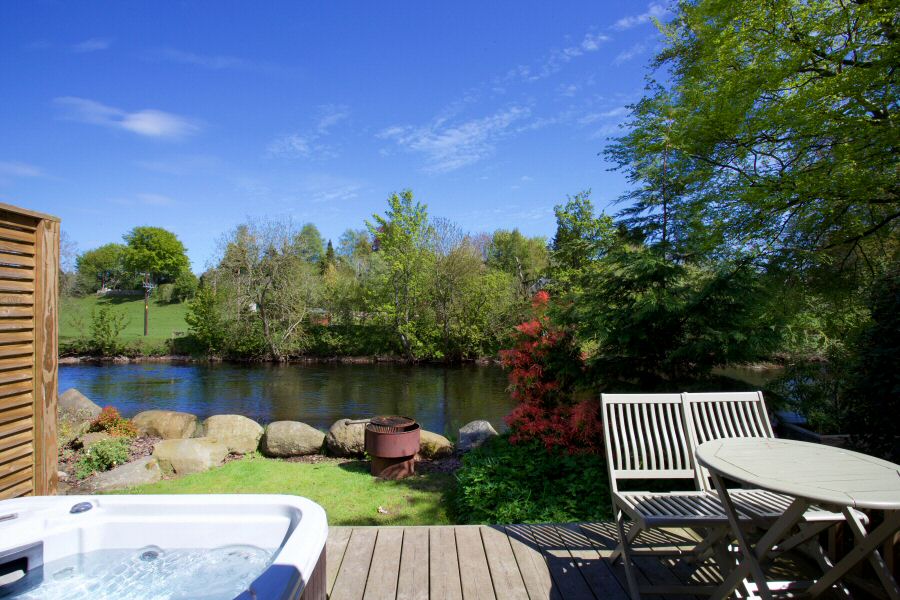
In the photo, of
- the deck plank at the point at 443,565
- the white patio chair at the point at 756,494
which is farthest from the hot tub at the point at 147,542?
the white patio chair at the point at 756,494

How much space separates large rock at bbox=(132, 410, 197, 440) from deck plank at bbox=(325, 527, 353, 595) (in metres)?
5.85

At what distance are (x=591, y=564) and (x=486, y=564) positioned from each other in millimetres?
574

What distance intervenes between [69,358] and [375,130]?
1879 cm

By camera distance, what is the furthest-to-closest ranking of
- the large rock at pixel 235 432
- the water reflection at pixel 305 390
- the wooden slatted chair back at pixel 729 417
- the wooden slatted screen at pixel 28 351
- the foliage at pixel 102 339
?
1. the foliage at pixel 102 339
2. the water reflection at pixel 305 390
3. the large rock at pixel 235 432
4. the wooden slatted screen at pixel 28 351
5. the wooden slatted chair back at pixel 729 417

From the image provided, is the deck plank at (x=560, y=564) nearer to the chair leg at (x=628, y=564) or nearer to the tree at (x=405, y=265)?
the chair leg at (x=628, y=564)

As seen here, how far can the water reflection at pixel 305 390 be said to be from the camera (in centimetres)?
1107

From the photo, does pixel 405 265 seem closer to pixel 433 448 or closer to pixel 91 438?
pixel 433 448

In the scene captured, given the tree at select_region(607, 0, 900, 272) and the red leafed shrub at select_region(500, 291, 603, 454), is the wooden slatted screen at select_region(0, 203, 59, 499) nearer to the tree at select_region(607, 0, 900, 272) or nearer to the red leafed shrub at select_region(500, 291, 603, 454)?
the red leafed shrub at select_region(500, 291, 603, 454)

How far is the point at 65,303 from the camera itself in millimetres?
21250

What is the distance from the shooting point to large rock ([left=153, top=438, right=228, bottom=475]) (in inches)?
226

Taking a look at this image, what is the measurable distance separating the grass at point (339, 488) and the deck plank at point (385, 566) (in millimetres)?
1424

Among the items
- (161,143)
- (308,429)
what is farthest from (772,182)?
(161,143)

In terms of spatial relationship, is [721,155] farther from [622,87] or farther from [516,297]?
[516,297]

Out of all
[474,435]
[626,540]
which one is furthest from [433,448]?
[626,540]
